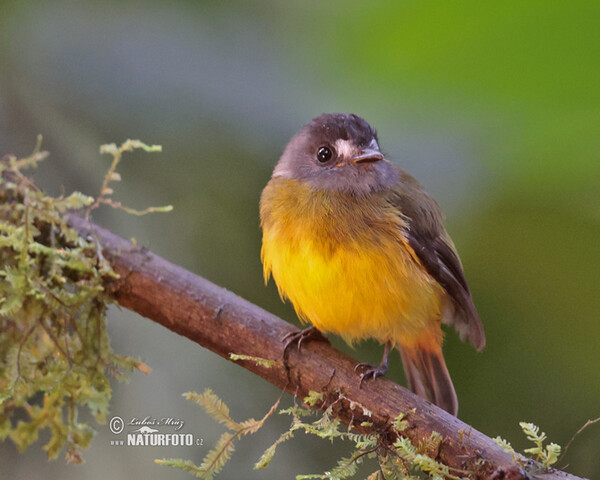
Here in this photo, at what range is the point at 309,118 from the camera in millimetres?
2295

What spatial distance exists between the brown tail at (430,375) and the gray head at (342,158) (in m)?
0.53

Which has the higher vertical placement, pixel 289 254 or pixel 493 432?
pixel 289 254

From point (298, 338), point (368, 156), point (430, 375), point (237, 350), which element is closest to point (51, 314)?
point (237, 350)

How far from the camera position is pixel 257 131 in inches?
92.6

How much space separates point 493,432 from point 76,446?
132cm

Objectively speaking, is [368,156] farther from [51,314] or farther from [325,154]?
[51,314]

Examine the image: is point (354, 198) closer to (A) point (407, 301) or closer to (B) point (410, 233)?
(B) point (410, 233)

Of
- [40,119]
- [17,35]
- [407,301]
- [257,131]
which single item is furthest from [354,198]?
[17,35]

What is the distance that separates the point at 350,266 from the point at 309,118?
0.93 metres

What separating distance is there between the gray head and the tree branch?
417 millimetres

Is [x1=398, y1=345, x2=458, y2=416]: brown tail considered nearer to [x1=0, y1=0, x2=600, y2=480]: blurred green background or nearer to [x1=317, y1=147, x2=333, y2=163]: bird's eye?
[x1=0, y1=0, x2=600, y2=480]: blurred green background

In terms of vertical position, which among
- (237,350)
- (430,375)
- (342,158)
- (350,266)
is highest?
(342,158)

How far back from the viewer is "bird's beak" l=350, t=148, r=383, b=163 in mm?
1648

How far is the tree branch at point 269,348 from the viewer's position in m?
1.25
